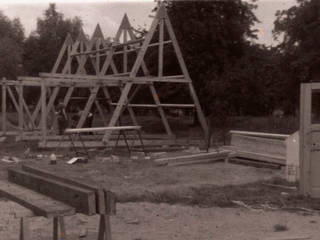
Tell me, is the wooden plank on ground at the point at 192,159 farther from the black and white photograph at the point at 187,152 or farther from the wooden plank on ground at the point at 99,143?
the wooden plank on ground at the point at 99,143

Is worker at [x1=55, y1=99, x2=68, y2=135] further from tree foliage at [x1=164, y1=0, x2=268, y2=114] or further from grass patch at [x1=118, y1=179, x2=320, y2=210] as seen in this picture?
grass patch at [x1=118, y1=179, x2=320, y2=210]

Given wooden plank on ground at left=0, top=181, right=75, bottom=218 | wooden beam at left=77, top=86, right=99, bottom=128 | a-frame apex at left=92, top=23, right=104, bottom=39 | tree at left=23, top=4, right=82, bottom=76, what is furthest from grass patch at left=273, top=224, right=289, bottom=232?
tree at left=23, top=4, right=82, bottom=76

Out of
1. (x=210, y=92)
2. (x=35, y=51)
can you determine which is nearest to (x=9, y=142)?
(x=210, y=92)

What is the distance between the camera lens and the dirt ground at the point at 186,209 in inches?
235

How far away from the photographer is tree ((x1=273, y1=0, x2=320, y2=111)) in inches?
985

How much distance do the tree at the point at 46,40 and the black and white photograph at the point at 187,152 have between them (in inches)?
1022

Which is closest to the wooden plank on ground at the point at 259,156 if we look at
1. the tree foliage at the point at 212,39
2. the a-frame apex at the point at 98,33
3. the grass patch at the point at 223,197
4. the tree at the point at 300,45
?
the grass patch at the point at 223,197

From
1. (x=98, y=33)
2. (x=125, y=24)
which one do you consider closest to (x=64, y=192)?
(x=125, y=24)

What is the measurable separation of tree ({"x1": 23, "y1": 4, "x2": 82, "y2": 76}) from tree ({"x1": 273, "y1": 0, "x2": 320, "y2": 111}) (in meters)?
27.4

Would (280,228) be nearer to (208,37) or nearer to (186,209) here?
(186,209)

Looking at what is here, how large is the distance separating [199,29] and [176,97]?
11.8 ft

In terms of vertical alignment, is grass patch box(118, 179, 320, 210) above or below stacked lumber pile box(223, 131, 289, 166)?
below

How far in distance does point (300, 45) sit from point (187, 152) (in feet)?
43.2

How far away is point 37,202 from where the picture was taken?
4.53 metres
